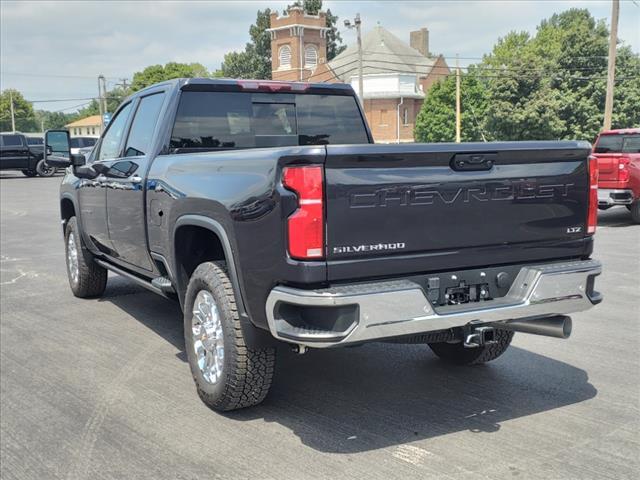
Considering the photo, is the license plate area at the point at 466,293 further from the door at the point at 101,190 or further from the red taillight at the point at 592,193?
the door at the point at 101,190

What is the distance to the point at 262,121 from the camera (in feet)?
18.1

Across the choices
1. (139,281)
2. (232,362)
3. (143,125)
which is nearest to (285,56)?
(143,125)

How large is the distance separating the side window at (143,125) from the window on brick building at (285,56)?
7077cm

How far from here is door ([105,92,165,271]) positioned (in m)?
5.22

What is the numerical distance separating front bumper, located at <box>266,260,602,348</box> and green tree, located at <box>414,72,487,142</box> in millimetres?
51420

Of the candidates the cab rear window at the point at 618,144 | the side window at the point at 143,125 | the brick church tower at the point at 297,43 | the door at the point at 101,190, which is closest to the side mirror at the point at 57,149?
the door at the point at 101,190

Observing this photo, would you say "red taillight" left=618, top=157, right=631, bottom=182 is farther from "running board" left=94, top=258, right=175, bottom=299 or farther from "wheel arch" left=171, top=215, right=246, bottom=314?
"wheel arch" left=171, top=215, right=246, bottom=314

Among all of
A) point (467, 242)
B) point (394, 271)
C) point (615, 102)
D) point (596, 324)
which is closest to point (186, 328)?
point (394, 271)

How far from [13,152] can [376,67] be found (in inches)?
1710

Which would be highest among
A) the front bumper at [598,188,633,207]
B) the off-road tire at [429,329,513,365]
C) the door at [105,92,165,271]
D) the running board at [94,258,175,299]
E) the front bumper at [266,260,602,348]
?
the door at [105,92,165,271]

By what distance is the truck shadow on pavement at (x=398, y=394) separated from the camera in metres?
3.90


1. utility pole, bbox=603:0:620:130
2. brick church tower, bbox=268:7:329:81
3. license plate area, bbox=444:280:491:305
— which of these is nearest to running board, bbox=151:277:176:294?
license plate area, bbox=444:280:491:305

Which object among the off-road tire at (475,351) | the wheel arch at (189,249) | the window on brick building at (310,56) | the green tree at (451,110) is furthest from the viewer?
the window on brick building at (310,56)

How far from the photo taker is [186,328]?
4.45 metres
